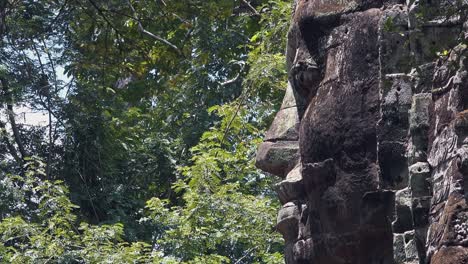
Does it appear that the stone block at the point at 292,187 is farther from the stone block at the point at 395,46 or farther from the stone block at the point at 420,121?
the stone block at the point at 420,121

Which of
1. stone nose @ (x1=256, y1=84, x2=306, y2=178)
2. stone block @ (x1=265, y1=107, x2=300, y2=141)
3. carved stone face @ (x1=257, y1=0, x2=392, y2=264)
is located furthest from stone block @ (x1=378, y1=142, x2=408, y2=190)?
stone block @ (x1=265, y1=107, x2=300, y2=141)

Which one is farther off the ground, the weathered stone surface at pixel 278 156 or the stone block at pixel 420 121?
the weathered stone surface at pixel 278 156

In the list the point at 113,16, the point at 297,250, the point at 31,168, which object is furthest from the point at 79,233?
the point at 297,250

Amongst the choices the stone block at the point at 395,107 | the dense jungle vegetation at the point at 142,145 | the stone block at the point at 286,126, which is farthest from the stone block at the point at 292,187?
the dense jungle vegetation at the point at 142,145

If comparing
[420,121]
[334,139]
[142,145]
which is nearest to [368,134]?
[334,139]

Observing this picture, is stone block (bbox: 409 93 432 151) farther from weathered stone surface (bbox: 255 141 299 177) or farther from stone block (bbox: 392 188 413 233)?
weathered stone surface (bbox: 255 141 299 177)

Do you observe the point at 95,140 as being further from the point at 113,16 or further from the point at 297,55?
the point at 297,55

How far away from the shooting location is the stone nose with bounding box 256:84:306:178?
8.95m

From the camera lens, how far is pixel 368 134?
8023mm

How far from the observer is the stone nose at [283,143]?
8.95 meters

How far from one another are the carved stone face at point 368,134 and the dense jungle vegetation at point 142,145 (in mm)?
3064

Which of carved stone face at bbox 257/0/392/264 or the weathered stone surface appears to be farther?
the weathered stone surface

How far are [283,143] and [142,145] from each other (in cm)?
870

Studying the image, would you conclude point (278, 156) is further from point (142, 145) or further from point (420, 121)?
point (142, 145)
